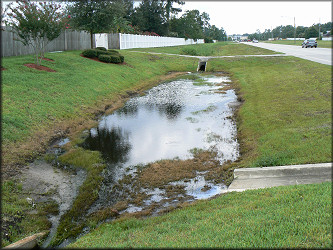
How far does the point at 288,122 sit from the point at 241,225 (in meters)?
6.77

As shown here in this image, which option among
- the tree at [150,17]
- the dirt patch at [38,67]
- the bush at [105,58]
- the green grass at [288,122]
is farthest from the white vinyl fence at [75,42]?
the green grass at [288,122]

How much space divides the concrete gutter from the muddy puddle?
521mm

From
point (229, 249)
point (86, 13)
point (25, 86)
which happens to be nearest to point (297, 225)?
point (229, 249)

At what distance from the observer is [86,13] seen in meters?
28.3

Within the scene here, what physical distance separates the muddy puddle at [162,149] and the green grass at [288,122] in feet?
2.48

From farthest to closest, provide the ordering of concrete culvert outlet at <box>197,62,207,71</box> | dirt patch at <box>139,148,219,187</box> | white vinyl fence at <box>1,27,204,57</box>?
concrete culvert outlet at <box>197,62,207,71</box>
white vinyl fence at <box>1,27,204,57</box>
dirt patch at <box>139,148,219,187</box>

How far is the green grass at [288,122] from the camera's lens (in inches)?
307

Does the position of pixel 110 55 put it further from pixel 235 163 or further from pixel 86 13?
pixel 235 163

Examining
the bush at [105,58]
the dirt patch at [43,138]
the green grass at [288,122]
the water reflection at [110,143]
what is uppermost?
the bush at [105,58]

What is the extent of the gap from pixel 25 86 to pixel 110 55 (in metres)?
13.8

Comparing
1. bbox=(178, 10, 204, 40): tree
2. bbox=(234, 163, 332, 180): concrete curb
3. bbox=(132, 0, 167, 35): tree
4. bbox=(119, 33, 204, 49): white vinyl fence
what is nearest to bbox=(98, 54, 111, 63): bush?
bbox=(119, 33, 204, 49): white vinyl fence

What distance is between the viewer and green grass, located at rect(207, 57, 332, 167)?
25.6 ft

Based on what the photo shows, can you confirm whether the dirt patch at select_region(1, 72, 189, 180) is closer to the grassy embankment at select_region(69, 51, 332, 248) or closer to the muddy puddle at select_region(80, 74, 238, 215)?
the muddy puddle at select_region(80, 74, 238, 215)

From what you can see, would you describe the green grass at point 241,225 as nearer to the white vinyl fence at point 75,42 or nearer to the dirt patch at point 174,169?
the dirt patch at point 174,169
